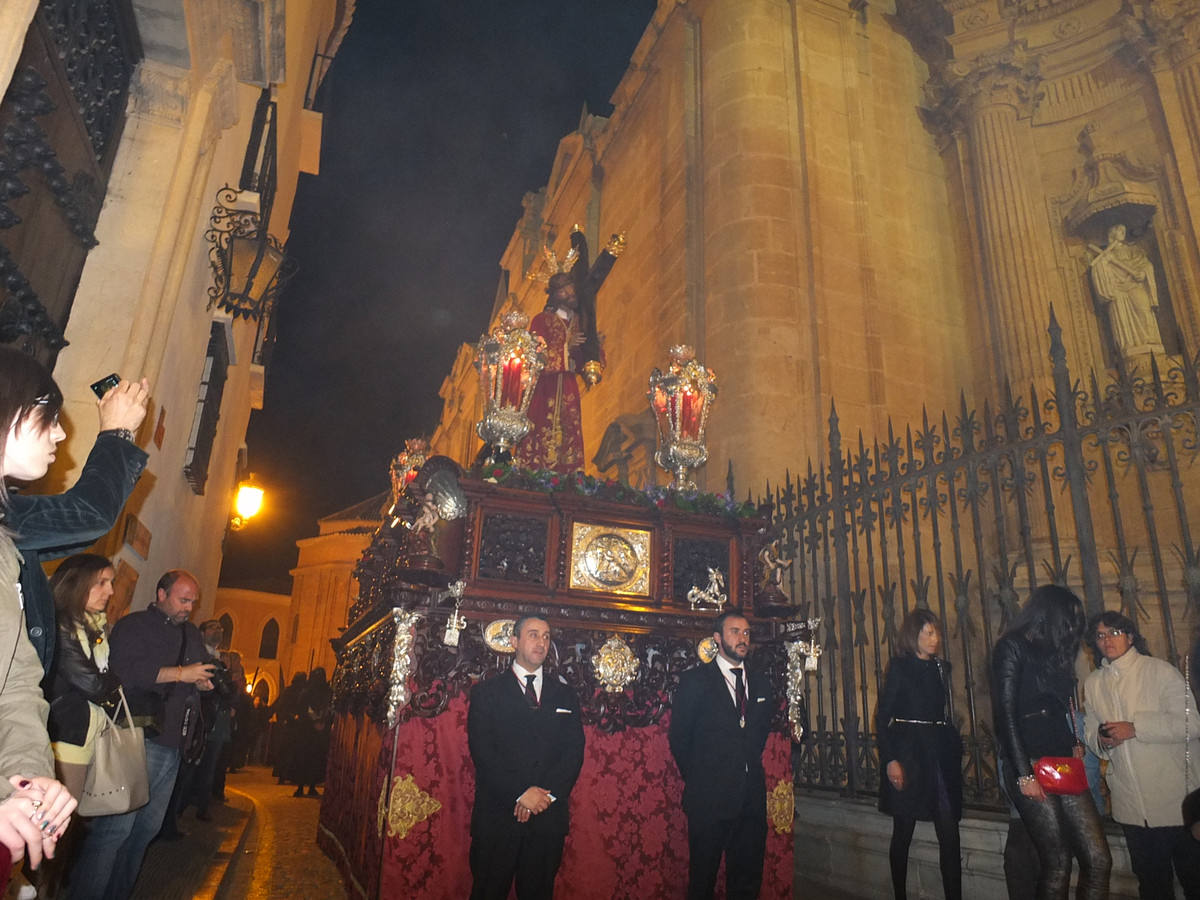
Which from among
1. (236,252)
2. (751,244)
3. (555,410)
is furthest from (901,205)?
(236,252)

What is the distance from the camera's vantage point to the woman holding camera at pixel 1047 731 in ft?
12.7

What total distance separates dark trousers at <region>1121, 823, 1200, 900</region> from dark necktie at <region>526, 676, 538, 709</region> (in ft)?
10.2

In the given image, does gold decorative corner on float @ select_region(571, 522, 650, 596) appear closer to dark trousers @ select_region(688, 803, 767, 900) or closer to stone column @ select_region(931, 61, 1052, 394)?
dark trousers @ select_region(688, 803, 767, 900)

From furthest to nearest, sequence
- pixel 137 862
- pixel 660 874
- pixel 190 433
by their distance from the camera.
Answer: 1. pixel 190 433
2. pixel 660 874
3. pixel 137 862

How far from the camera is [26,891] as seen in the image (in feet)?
8.98

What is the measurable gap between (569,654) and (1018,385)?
885 centimetres

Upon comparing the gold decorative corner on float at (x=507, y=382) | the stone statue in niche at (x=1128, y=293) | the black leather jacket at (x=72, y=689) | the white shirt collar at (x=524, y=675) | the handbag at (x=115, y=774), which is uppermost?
the stone statue in niche at (x=1128, y=293)

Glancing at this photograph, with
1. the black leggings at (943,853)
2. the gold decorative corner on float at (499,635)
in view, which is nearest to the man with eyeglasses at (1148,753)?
the black leggings at (943,853)

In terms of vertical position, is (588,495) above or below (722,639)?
above

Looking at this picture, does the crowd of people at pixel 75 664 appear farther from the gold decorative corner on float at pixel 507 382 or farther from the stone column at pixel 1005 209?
the stone column at pixel 1005 209

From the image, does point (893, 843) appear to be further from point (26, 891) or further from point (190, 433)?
point (190, 433)

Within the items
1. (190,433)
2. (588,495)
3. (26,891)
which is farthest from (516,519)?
(190,433)

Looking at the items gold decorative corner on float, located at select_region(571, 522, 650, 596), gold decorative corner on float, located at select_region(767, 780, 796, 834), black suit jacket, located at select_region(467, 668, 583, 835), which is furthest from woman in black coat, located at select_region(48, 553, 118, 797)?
gold decorative corner on float, located at select_region(767, 780, 796, 834)

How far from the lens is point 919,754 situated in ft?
15.5
